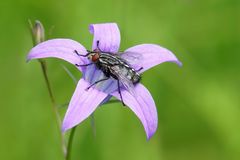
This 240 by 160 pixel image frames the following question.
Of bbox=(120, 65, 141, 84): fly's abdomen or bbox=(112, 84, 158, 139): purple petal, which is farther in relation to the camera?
bbox=(120, 65, 141, 84): fly's abdomen

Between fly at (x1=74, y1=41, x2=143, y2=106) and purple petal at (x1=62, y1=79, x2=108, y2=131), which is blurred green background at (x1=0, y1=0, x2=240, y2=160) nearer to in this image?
fly at (x1=74, y1=41, x2=143, y2=106)

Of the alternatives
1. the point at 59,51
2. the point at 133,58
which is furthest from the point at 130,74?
the point at 59,51

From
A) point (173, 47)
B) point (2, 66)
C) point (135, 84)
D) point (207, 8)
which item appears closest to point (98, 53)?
point (135, 84)

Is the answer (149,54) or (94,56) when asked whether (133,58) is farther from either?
(94,56)

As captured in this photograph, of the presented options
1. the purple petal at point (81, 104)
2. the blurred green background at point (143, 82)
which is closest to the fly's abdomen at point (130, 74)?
the purple petal at point (81, 104)

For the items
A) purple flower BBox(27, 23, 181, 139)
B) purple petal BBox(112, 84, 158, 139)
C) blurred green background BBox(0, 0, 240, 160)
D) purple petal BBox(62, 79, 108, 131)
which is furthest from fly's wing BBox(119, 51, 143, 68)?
blurred green background BBox(0, 0, 240, 160)
